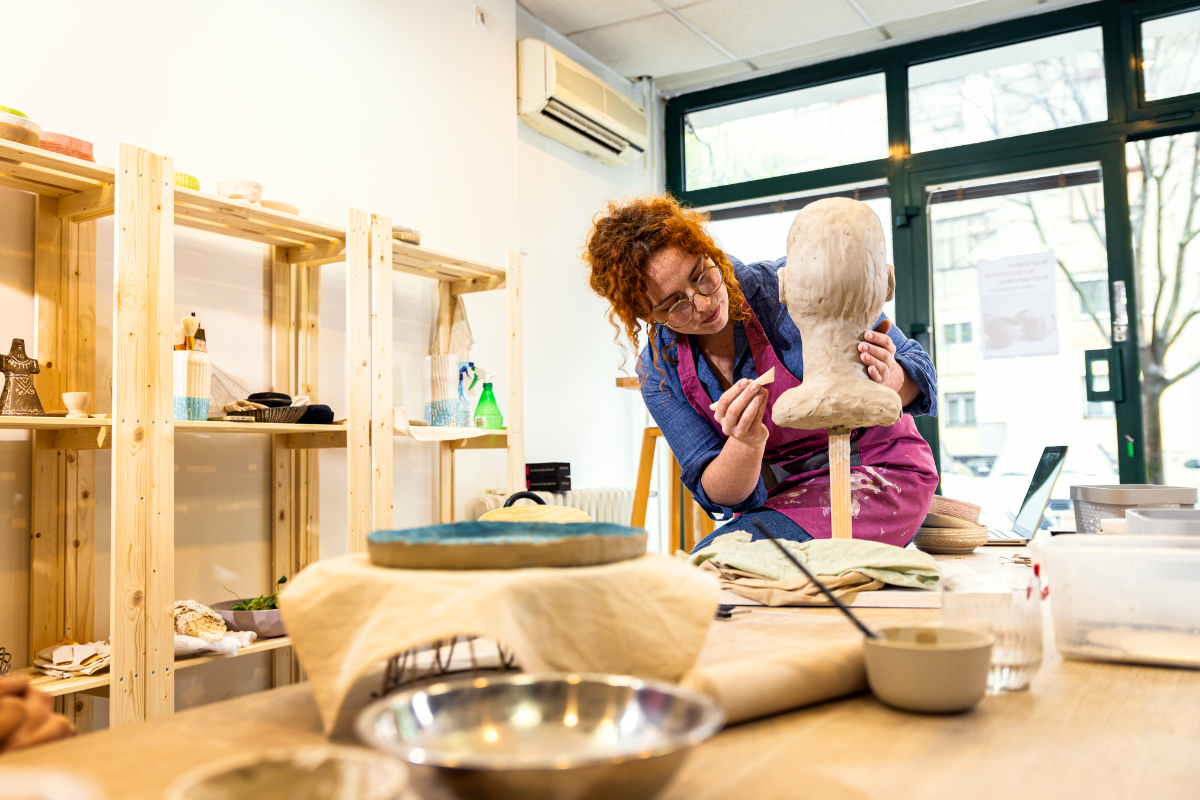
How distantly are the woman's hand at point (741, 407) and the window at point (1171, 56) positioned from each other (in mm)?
3444

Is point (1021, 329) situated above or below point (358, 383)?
above

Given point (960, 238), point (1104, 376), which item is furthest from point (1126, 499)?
point (960, 238)

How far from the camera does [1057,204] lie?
3.91 m

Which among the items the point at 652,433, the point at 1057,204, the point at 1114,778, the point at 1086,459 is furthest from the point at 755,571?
the point at 1057,204

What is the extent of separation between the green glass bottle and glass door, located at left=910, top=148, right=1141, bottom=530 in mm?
2172

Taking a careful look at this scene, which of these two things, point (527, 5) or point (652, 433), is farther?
point (527, 5)

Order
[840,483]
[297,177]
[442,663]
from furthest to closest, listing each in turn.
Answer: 1. [297,177]
2. [840,483]
3. [442,663]

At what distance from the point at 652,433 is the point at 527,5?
196cm

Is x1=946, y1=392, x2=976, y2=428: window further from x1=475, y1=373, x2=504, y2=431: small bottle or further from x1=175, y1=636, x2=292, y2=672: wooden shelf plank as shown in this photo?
x1=175, y1=636, x2=292, y2=672: wooden shelf plank

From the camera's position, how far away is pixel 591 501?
3.93 meters

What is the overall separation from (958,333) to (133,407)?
11.5 ft

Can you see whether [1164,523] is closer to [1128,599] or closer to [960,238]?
[1128,599]

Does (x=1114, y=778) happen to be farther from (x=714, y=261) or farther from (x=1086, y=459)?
(x=1086, y=459)

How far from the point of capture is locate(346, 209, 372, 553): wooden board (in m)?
2.44
